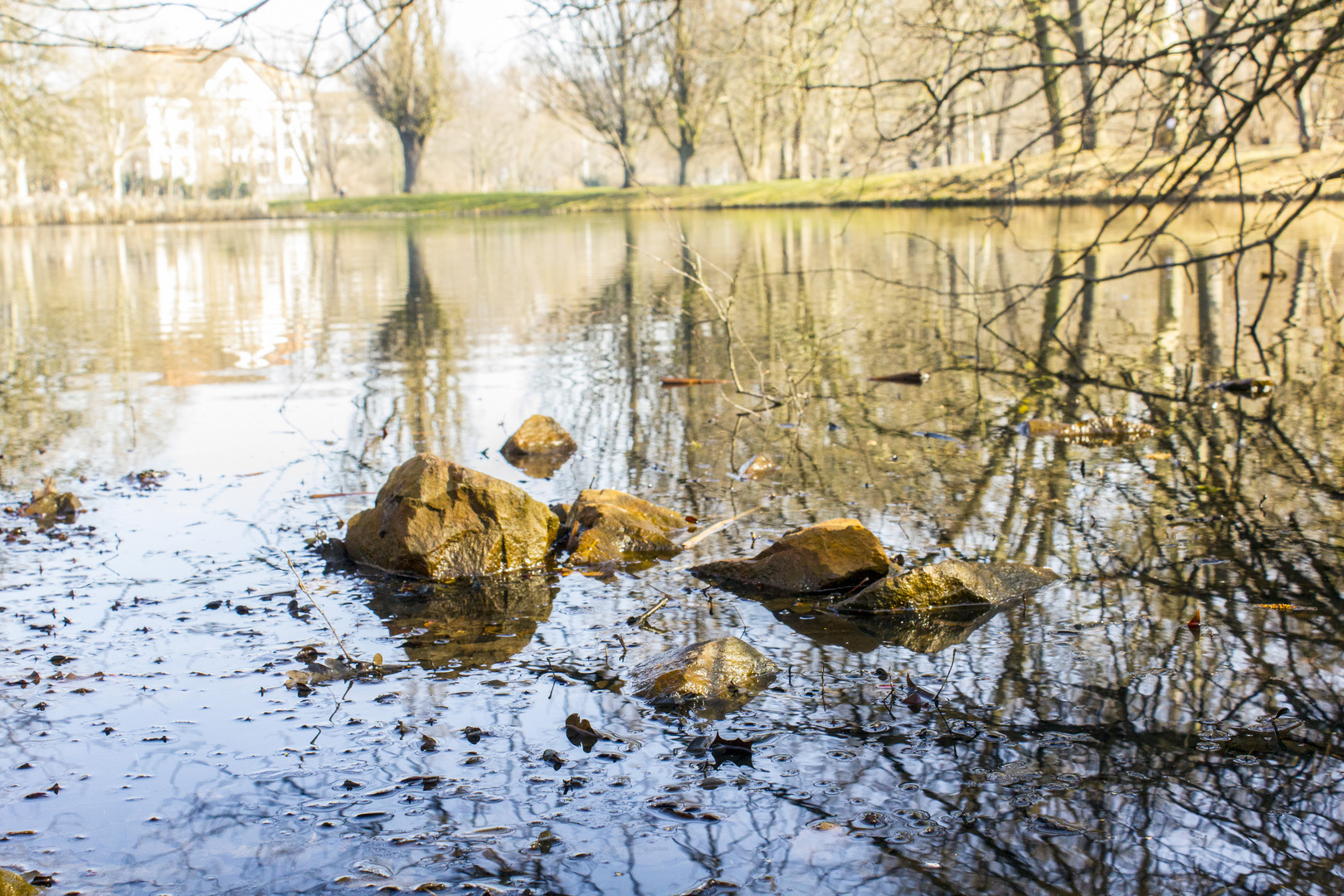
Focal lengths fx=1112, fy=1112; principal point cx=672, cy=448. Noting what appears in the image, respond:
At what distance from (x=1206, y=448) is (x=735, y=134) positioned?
160ft

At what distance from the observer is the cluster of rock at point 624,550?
430 centimetres

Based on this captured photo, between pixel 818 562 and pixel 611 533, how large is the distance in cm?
103

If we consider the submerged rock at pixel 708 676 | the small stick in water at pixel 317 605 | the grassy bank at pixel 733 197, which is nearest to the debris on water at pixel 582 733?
the submerged rock at pixel 708 676

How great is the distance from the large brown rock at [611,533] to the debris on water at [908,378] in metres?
4.08

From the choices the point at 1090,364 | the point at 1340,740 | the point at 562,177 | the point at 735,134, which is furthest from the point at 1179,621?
the point at 562,177

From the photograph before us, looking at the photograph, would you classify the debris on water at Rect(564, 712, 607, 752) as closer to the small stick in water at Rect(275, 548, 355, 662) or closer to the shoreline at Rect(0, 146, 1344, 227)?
the small stick in water at Rect(275, 548, 355, 662)

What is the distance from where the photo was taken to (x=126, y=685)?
3734mm

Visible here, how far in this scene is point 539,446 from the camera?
6945mm

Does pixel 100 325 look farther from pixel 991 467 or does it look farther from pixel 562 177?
pixel 562 177

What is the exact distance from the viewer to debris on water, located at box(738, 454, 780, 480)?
6.23 m

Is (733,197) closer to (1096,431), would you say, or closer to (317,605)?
(1096,431)

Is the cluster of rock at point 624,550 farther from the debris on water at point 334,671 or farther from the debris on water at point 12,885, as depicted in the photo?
the debris on water at point 12,885

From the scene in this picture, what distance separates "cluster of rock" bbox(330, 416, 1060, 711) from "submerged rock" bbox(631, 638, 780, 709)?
0.15ft

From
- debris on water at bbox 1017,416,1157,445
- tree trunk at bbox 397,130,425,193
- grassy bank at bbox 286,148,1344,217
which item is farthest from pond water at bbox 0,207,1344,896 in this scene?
tree trunk at bbox 397,130,425,193
